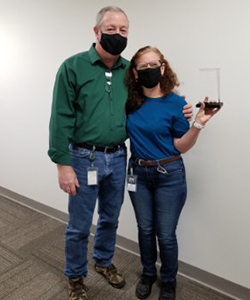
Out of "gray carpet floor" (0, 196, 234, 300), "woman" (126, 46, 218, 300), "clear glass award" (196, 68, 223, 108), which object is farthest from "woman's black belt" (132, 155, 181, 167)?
"gray carpet floor" (0, 196, 234, 300)

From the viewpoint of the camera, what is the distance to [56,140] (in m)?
1.42

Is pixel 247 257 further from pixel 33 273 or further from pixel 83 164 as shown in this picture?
pixel 33 273

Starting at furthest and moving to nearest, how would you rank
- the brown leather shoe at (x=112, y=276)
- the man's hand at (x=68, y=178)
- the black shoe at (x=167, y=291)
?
1. the brown leather shoe at (x=112, y=276)
2. the black shoe at (x=167, y=291)
3. the man's hand at (x=68, y=178)

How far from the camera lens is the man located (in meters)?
1.41

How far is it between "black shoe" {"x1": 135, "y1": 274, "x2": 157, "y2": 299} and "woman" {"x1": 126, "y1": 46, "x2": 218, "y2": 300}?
222 millimetres

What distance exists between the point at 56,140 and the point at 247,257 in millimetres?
1359

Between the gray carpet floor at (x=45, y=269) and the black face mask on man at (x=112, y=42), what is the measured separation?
4.93ft

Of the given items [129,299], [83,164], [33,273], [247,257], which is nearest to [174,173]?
[83,164]

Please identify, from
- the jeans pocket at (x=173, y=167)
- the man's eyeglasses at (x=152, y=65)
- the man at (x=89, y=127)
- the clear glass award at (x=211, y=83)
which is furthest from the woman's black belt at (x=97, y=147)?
the clear glass award at (x=211, y=83)

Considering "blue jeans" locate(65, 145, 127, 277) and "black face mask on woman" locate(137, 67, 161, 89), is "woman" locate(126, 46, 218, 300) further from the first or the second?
"blue jeans" locate(65, 145, 127, 277)

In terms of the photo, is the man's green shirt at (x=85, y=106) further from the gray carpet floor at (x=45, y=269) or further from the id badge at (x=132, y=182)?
the gray carpet floor at (x=45, y=269)

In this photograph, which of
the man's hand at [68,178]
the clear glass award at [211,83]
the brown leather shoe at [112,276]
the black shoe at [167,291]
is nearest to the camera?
the clear glass award at [211,83]

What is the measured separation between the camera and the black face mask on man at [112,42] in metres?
1.37

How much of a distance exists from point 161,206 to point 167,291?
58cm
